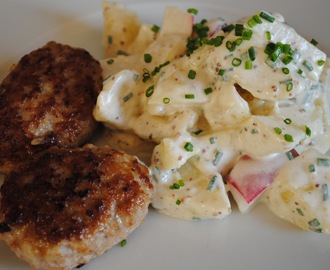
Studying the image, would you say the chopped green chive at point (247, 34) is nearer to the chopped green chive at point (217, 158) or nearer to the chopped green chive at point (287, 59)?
the chopped green chive at point (287, 59)

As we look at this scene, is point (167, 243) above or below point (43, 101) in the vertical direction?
below

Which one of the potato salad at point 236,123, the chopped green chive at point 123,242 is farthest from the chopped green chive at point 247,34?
the chopped green chive at point 123,242

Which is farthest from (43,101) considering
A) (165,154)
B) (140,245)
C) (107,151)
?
(140,245)

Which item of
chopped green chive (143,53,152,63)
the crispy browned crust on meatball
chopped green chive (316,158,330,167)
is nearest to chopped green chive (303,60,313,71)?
chopped green chive (316,158,330,167)

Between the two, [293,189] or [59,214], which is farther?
[293,189]

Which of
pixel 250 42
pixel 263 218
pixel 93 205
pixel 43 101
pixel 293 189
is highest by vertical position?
pixel 250 42

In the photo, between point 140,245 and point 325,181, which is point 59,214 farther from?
point 325,181
